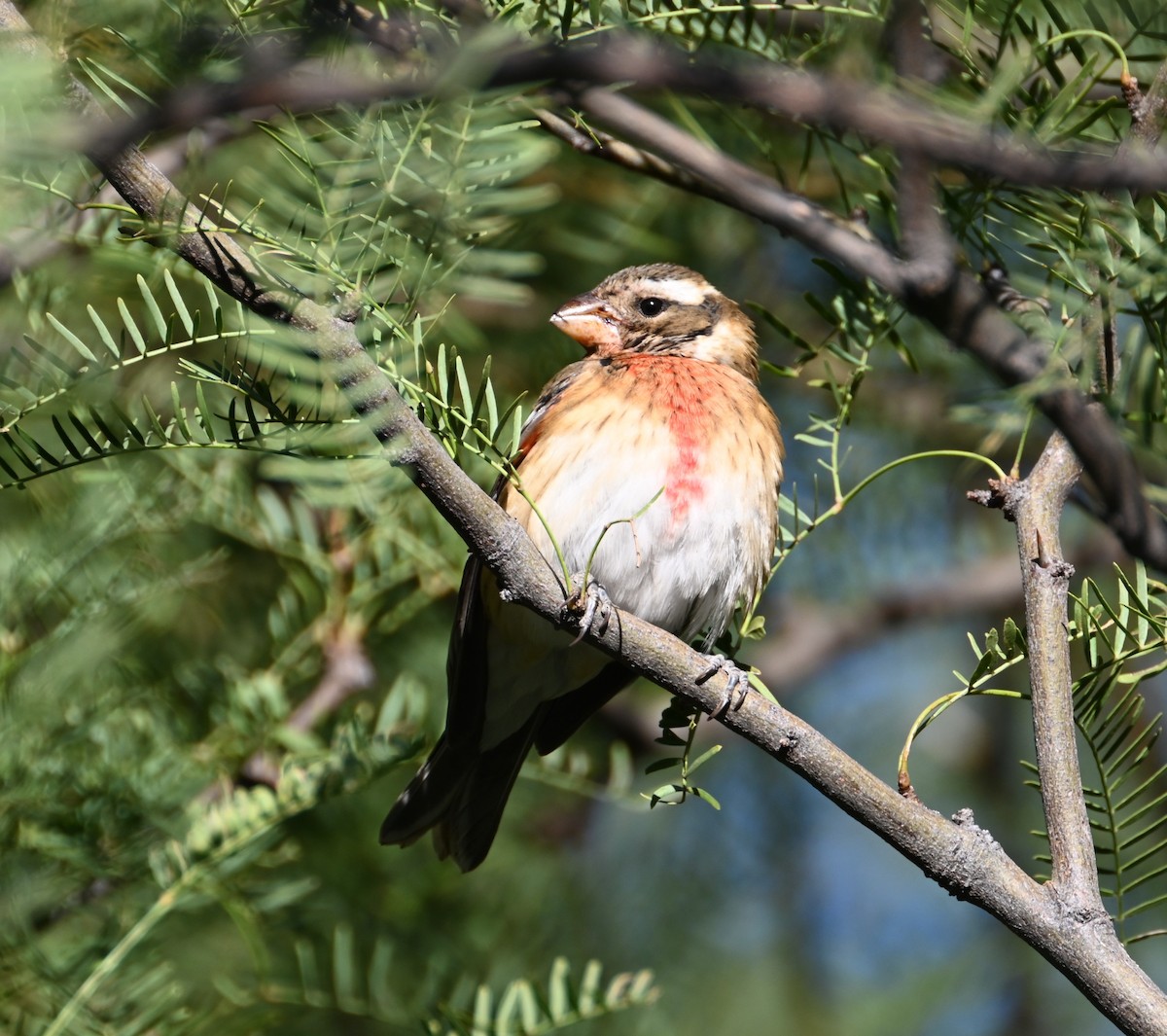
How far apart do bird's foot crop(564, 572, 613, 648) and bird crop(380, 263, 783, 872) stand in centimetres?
83

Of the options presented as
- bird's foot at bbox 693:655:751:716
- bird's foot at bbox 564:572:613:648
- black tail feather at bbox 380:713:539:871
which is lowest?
black tail feather at bbox 380:713:539:871

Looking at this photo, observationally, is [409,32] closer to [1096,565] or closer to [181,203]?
[181,203]

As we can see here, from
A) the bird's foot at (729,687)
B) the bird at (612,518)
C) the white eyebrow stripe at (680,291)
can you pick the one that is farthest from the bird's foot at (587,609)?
the white eyebrow stripe at (680,291)

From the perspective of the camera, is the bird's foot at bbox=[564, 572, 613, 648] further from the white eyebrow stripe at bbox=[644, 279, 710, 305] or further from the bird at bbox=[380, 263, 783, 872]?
the white eyebrow stripe at bbox=[644, 279, 710, 305]

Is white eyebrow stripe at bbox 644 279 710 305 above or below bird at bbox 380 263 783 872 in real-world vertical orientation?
above

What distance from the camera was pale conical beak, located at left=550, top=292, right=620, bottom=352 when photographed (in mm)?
3883

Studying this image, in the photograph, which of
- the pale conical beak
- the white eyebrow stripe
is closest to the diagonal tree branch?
the pale conical beak

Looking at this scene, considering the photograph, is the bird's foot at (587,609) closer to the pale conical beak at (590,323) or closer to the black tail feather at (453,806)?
the black tail feather at (453,806)

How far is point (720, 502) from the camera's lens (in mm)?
3459

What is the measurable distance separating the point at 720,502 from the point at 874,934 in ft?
8.98

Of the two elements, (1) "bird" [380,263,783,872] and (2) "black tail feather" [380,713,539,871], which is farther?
(2) "black tail feather" [380,713,539,871]

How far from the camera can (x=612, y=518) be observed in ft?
11.0

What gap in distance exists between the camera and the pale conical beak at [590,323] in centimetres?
388

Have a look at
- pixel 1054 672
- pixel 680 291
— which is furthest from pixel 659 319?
pixel 1054 672
